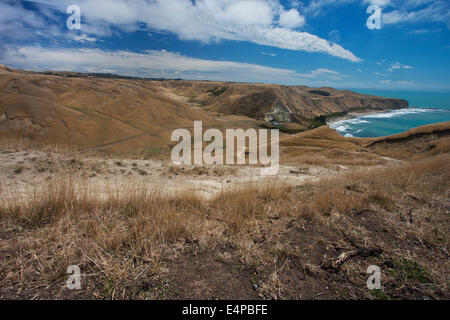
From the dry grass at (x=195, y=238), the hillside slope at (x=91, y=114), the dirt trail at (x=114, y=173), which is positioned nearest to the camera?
the dry grass at (x=195, y=238)

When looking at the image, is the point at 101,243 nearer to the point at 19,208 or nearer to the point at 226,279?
the point at 226,279

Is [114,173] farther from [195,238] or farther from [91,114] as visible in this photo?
[91,114]

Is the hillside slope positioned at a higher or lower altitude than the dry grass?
higher

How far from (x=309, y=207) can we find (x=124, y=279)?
3.38m

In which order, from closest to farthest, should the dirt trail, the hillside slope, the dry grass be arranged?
1. the dry grass
2. the dirt trail
3. the hillside slope

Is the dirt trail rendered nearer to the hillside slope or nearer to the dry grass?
the dry grass

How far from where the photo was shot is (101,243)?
2.69 metres

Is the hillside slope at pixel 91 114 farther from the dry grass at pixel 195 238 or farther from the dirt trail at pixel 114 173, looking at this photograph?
the dry grass at pixel 195 238

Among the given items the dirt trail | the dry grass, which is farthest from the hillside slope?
the dry grass

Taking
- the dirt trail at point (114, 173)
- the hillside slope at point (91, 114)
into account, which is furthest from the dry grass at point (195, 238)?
the hillside slope at point (91, 114)

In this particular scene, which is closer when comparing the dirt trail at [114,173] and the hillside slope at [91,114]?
the dirt trail at [114,173]

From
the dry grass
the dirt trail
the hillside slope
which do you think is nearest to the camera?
the dry grass

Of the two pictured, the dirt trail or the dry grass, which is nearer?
the dry grass

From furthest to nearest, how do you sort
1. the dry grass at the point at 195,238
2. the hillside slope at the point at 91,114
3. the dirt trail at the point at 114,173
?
the hillside slope at the point at 91,114, the dirt trail at the point at 114,173, the dry grass at the point at 195,238
